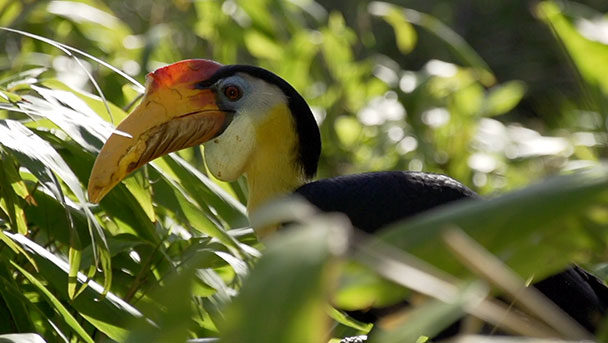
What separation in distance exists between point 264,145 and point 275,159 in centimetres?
4

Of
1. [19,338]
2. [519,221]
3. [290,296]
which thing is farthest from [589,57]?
[19,338]

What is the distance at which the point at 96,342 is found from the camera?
1932mm

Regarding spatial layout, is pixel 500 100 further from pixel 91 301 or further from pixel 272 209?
pixel 272 209

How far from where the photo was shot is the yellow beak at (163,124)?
5.92 ft

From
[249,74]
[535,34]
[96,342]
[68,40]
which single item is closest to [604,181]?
[96,342]

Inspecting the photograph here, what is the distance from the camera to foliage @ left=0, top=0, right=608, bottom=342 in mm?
721

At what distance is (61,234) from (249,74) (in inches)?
20.6

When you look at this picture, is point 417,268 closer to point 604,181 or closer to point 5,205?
point 604,181

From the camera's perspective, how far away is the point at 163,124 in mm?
2041

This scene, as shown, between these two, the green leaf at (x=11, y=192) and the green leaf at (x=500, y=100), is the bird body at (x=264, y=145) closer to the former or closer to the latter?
the green leaf at (x=11, y=192)

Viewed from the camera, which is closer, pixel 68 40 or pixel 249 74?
pixel 249 74

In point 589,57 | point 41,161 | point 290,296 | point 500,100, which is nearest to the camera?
point 290,296

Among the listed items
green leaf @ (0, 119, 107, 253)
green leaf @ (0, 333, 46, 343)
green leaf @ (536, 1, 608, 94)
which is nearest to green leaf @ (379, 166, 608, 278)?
green leaf @ (536, 1, 608, 94)

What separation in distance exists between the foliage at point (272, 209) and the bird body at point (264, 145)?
0.25ft
